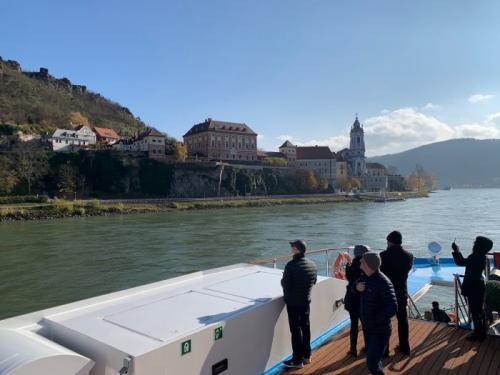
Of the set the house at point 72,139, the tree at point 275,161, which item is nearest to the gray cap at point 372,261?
the house at point 72,139

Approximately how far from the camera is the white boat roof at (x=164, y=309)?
3.91 meters

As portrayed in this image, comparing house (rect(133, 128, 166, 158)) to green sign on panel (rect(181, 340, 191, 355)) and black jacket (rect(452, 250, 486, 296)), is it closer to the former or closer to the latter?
black jacket (rect(452, 250, 486, 296))

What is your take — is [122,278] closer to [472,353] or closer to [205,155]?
[472,353]

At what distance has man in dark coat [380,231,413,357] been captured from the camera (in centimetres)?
536

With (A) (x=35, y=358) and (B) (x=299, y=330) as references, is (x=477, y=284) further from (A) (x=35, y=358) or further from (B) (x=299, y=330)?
(A) (x=35, y=358)

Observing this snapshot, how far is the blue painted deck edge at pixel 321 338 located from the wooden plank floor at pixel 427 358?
5.1 inches

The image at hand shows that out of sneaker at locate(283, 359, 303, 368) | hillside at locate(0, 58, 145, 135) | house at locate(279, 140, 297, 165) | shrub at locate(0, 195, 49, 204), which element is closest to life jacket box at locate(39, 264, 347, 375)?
sneaker at locate(283, 359, 303, 368)

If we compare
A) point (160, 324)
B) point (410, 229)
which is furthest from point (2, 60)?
point (160, 324)

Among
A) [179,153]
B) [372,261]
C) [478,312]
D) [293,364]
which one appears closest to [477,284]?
[478,312]

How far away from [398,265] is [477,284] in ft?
4.47

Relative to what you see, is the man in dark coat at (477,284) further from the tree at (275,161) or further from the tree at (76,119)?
the tree at (76,119)

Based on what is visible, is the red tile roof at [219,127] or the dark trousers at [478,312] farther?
the red tile roof at [219,127]

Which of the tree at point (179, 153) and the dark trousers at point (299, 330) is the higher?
the tree at point (179, 153)

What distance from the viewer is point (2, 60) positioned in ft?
474
